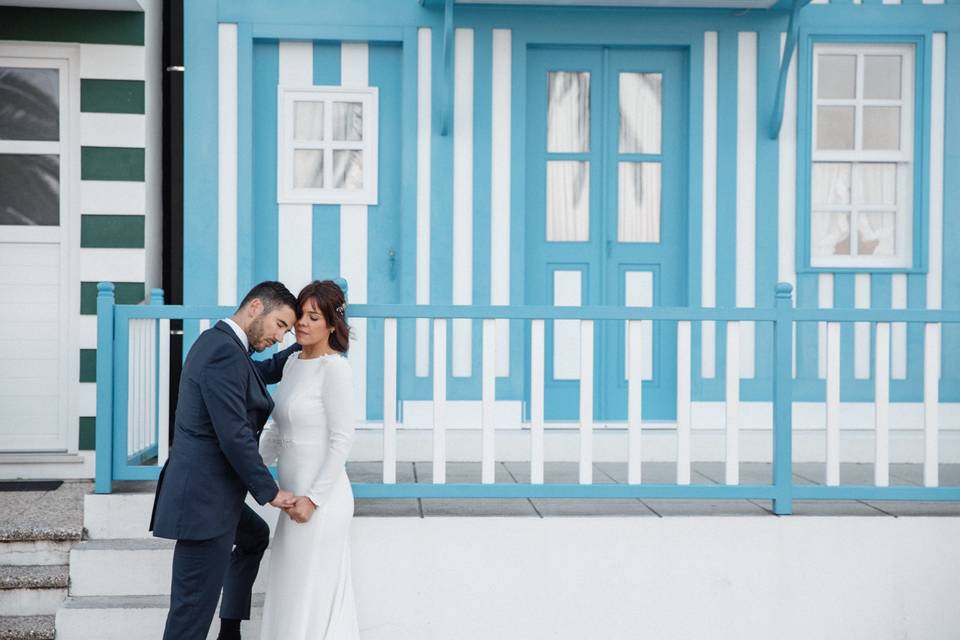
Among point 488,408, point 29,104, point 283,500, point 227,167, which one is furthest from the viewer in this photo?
point 227,167

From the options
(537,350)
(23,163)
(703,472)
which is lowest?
(703,472)

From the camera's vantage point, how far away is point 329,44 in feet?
22.8

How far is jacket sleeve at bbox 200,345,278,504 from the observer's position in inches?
155

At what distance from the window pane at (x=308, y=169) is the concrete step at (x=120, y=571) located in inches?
117

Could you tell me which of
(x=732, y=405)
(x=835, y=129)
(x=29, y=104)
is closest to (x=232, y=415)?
(x=732, y=405)

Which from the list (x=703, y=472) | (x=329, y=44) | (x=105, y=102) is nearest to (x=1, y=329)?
(x=105, y=102)

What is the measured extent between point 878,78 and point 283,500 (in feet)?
17.0

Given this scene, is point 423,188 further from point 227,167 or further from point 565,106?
point 227,167

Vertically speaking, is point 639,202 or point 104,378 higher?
point 639,202

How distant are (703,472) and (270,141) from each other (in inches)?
138

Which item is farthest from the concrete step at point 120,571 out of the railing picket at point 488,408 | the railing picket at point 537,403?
the railing picket at point 537,403

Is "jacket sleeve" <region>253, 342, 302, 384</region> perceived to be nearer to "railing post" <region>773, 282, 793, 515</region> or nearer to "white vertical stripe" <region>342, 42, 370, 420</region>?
"white vertical stripe" <region>342, 42, 370, 420</region>

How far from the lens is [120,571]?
4.80m

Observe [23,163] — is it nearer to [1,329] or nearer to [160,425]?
[1,329]
